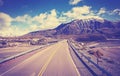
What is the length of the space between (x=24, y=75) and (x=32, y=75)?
2.19 feet

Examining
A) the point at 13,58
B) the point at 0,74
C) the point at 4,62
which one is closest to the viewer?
the point at 0,74

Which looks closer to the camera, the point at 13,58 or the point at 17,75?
the point at 17,75

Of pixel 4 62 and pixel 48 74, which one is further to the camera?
pixel 4 62

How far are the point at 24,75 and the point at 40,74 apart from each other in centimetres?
131

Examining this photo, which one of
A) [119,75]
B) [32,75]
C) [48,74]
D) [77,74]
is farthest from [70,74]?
[119,75]

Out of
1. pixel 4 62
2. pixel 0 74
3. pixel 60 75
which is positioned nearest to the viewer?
pixel 60 75

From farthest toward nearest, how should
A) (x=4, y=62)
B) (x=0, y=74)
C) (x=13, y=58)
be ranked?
(x=13, y=58) → (x=4, y=62) → (x=0, y=74)

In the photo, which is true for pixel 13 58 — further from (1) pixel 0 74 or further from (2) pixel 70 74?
(2) pixel 70 74

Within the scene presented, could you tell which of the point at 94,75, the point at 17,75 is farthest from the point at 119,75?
the point at 17,75

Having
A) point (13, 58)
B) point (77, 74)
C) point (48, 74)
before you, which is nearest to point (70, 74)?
point (77, 74)

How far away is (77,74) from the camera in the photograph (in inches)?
589

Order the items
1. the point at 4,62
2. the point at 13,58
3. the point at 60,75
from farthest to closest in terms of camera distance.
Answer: the point at 13,58 → the point at 4,62 → the point at 60,75

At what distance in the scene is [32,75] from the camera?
14.7m

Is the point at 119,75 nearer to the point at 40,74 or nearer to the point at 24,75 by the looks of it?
the point at 40,74
